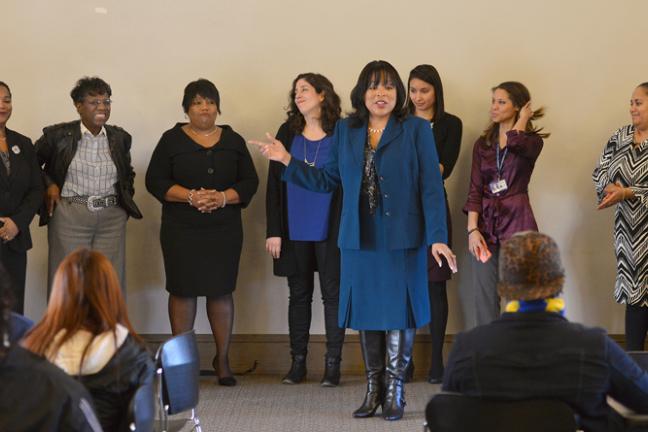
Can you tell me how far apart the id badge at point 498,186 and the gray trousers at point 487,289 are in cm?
36

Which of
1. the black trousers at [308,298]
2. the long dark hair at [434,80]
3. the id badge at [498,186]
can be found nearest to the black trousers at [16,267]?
the black trousers at [308,298]

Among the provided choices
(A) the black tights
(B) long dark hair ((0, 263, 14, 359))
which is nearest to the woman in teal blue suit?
(A) the black tights

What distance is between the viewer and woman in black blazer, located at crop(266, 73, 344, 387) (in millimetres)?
5590

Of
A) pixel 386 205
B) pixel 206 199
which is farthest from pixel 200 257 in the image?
pixel 386 205

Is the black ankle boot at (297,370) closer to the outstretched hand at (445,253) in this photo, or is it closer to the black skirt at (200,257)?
the black skirt at (200,257)

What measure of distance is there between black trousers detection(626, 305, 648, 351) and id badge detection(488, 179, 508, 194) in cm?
97

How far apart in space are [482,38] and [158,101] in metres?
2.10

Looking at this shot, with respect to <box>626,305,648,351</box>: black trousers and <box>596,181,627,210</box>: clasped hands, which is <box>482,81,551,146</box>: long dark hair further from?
<box>626,305,648,351</box>: black trousers

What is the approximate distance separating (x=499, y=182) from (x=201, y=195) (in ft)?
5.69

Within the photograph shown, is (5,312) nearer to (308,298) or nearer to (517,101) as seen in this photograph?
(308,298)

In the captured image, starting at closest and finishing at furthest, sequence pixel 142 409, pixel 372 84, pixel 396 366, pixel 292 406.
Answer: pixel 142 409 → pixel 372 84 → pixel 396 366 → pixel 292 406

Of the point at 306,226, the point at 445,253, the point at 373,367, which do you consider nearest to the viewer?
the point at 445,253

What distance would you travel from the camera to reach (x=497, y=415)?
246 centimetres

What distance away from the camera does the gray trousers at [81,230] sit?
5.57 meters
